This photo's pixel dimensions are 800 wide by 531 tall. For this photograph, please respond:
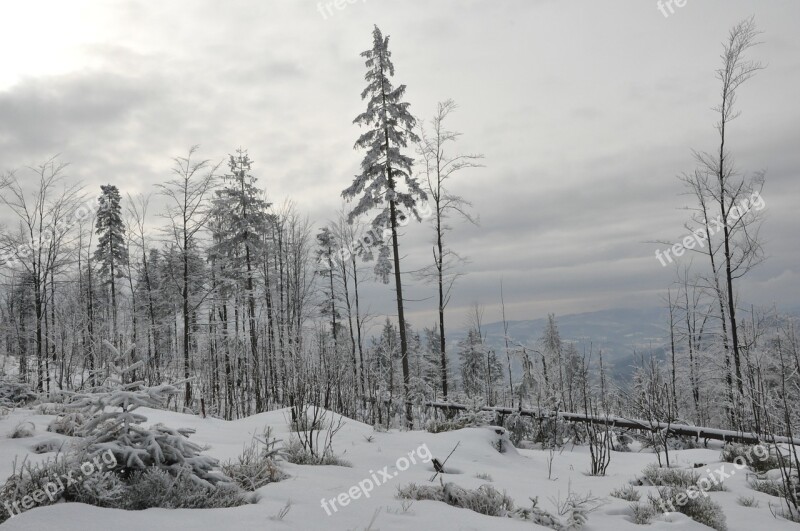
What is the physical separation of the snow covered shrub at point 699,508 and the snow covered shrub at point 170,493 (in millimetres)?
4959

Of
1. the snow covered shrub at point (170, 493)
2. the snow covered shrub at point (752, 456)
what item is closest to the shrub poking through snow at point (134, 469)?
the snow covered shrub at point (170, 493)

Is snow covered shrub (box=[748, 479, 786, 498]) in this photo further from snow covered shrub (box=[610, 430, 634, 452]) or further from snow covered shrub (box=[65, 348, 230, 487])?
snow covered shrub (box=[65, 348, 230, 487])

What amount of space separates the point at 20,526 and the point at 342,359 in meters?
8.12

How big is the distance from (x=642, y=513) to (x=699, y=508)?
62 centimetres

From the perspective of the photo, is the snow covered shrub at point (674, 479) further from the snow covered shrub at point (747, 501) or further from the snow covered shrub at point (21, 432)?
the snow covered shrub at point (21, 432)

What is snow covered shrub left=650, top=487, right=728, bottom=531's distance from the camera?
4695 mm

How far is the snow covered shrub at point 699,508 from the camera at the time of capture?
470cm

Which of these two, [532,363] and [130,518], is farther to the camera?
[532,363]

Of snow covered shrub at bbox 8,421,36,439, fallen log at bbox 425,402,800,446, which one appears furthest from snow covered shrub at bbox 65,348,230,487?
fallen log at bbox 425,402,800,446

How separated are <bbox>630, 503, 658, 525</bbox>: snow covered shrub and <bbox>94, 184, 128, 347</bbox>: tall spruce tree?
116 ft

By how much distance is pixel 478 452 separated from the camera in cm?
823

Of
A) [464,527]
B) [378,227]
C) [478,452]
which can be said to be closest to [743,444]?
[478,452]

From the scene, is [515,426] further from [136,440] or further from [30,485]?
[30,485]

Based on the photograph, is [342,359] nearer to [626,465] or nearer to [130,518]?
[626,465]
